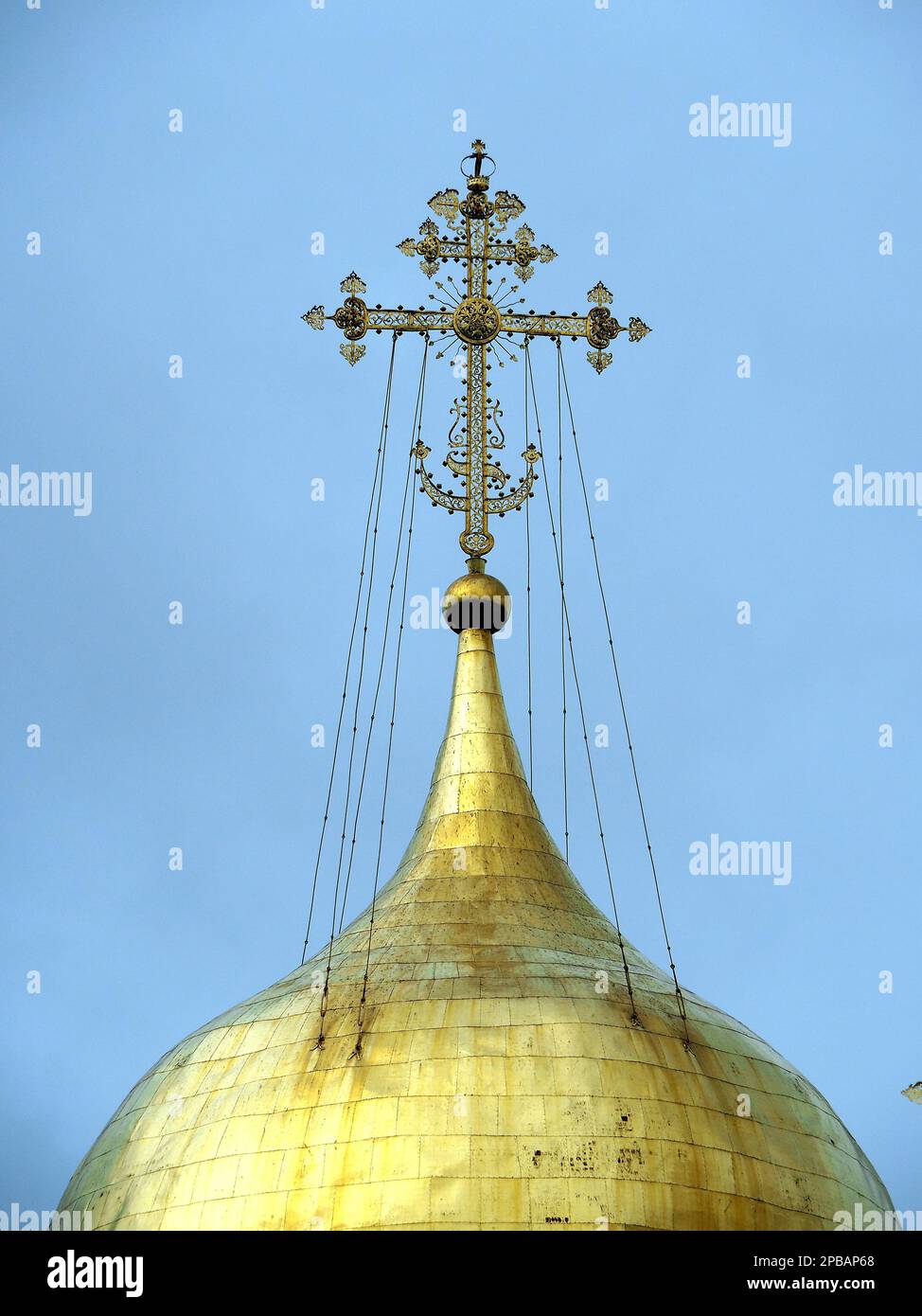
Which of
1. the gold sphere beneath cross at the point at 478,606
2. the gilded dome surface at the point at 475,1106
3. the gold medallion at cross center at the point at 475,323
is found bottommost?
the gilded dome surface at the point at 475,1106

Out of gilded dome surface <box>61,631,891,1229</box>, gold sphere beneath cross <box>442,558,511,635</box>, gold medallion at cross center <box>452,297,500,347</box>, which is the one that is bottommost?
gilded dome surface <box>61,631,891,1229</box>

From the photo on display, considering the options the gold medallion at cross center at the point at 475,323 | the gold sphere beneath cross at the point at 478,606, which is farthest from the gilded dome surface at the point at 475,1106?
the gold medallion at cross center at the point at 475,323

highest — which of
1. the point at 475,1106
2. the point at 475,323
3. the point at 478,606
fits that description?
the point at 475,323

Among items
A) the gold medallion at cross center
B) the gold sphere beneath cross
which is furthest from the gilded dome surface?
the gold medallion at cross center

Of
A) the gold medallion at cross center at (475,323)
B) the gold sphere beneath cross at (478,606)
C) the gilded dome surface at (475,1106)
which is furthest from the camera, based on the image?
the gold medallion at cross center at (475,323)

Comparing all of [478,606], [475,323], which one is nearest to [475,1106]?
[478,606]

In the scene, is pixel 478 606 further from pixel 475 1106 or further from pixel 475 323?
pixel 475 1106

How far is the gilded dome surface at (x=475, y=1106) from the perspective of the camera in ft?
93.9

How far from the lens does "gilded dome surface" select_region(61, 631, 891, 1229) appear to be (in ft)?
93.9

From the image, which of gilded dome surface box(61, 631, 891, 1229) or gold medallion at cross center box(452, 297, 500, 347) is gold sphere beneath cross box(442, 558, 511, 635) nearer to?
gold medallion at cross center box(452, 297, 500, 347)

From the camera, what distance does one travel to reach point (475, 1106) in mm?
29094

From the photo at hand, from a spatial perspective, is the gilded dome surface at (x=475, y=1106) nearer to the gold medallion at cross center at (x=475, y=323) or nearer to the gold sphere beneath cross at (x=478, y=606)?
the gold sphere beneath cross at (x=478, y=606)

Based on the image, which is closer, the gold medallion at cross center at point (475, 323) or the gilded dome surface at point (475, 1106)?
the gilded dome surface at point (475, 1106)
